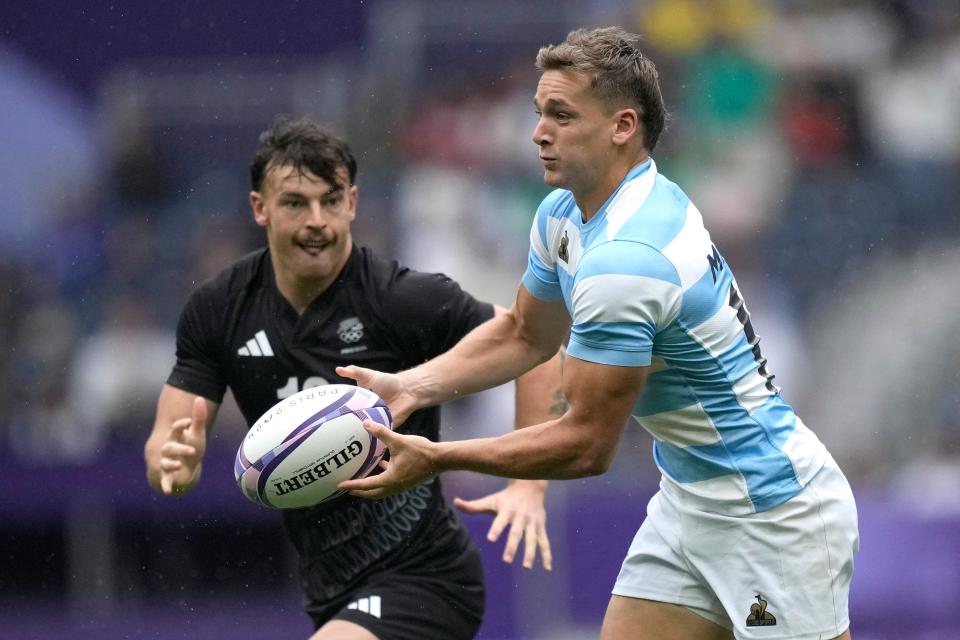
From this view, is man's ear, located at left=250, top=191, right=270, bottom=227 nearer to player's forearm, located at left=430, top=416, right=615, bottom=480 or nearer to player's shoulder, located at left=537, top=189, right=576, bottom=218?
player's shoulder, located at left=537, top=189, right=576, bottom=218

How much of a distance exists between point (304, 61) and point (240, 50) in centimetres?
56

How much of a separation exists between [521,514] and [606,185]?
1.56 meters

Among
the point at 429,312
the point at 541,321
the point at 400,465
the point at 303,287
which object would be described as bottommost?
the point at 400,465

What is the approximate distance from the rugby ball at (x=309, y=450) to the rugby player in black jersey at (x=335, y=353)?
591 millimetres

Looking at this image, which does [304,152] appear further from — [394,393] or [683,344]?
[683,344]

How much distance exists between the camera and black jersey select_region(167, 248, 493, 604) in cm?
561

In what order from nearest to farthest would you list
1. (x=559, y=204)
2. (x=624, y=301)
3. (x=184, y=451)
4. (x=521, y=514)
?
1. (x=624, y=301)
2. (x=559, y=204)
3. (x=184, y=451)
4. (x=521, y=514)

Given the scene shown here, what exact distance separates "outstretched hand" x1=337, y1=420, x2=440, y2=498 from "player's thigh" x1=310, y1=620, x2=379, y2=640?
36.3 inches

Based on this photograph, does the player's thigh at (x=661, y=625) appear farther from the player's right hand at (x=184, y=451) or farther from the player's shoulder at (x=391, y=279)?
the player's right hand at (x=184, y=451)

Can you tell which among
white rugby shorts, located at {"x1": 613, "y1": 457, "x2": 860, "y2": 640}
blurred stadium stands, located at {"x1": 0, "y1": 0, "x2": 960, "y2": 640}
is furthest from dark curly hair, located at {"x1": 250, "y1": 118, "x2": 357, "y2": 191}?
blurred stadium stands, located at {"x1": 0, "y1": 0, "x2": 960, "y2": 640}

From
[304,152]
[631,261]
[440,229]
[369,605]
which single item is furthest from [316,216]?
[440,229]

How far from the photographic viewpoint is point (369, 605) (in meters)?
5.44

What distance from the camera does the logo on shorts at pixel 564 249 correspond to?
16.2 feet

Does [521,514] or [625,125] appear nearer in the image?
[625,125]
